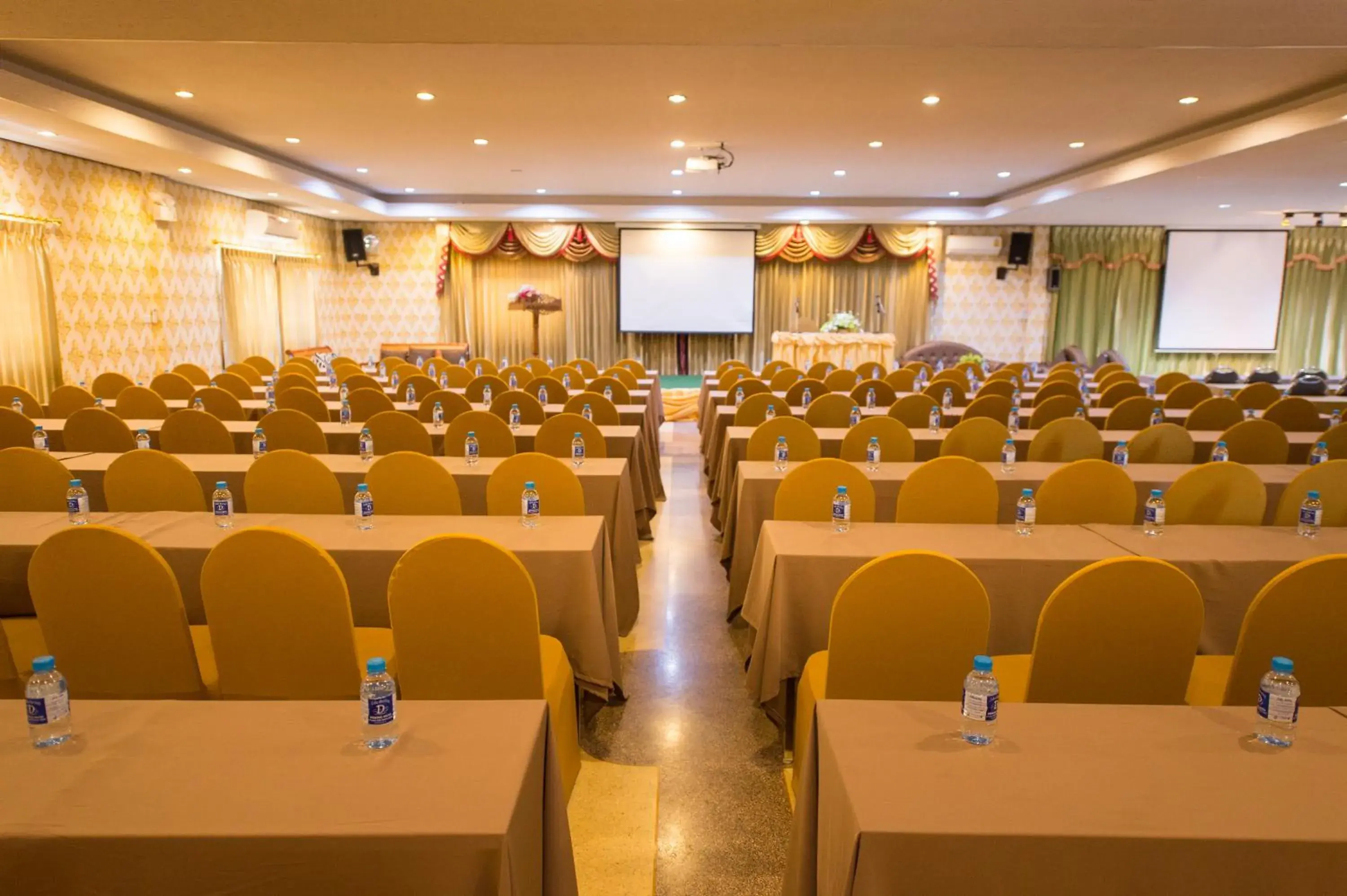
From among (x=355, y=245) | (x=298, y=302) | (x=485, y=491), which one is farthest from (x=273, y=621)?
(x=355, y=245)

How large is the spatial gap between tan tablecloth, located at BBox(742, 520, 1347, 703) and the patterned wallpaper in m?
14.0

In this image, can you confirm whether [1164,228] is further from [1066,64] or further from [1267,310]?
[1066,64]

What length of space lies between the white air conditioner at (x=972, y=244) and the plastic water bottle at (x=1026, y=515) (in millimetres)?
13642

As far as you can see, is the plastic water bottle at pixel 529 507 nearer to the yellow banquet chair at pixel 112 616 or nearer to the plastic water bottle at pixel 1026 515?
the yellow banquet chair at pixel 112 616

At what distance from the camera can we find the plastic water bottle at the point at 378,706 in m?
1.76

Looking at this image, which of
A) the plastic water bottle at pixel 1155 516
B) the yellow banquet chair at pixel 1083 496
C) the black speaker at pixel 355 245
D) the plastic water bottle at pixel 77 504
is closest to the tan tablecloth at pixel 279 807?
the plastic water bottle at pixel 77 504

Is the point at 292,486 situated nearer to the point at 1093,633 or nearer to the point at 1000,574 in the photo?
the point at 1000,574

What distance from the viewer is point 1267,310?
16656 millimetres

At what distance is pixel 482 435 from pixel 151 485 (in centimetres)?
189

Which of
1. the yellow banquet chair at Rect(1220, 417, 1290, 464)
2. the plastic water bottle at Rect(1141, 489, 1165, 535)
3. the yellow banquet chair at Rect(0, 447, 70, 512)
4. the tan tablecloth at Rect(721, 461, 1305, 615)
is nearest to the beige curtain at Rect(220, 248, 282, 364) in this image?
the yellow banquet chair at Rect(0, 447, 70, 512)

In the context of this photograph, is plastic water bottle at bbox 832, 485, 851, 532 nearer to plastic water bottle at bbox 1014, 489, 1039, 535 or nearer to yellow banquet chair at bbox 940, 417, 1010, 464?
plastic water bottle at bbox 1014, 489, 1039, 535

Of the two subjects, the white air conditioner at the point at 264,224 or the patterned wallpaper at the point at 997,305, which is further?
the patterned wallpaper at the point at 997,305

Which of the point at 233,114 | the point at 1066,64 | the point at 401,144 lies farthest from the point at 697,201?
the point at 1066,64

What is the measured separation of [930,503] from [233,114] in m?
8.10
